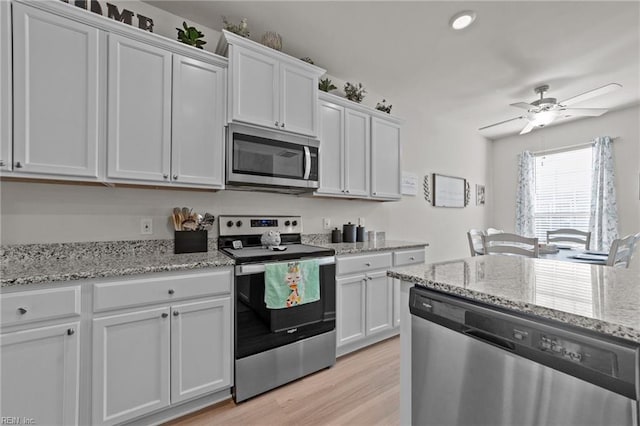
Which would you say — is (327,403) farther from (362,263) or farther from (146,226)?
(146,226)

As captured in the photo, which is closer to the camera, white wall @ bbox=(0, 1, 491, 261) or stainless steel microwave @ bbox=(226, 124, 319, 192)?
white wall @ bbox=(0, 1, 491, 261)

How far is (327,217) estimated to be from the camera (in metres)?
2.95

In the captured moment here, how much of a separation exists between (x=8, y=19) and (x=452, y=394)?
2.61 meters

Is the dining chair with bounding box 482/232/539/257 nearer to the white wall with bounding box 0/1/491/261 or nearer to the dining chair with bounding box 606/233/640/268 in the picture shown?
the dining chair with bounding box 606/233/640/268

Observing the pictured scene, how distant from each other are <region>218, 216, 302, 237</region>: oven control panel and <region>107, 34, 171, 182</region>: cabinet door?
61cm

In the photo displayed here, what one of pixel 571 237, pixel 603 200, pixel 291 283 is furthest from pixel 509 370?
pixel 603 200

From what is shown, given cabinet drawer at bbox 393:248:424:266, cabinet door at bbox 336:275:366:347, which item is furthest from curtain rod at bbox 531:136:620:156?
cabinet door at bbox 336:275:366:347

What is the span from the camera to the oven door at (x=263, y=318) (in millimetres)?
1748

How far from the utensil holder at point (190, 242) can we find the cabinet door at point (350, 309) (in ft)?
3.54

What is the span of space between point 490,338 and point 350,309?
5.16ft

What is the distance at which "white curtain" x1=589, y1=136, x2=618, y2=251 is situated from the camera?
3.69m

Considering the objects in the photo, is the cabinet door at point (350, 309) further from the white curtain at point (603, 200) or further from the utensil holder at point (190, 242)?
the white curtain at point (603, 200)

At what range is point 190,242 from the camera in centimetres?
195

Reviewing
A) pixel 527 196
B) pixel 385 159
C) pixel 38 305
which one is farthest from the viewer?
pixel 527 196
